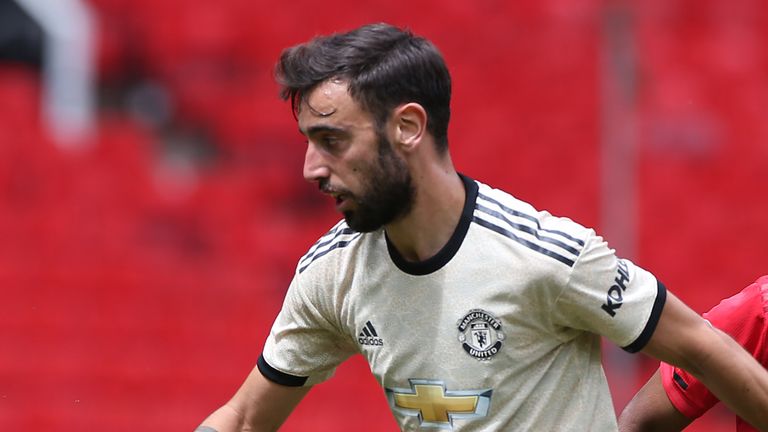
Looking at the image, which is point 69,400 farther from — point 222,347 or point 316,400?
point 316,400

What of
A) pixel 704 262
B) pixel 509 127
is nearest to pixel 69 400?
pixel 509 127

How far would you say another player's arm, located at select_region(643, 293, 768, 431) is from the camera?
2.46 metres

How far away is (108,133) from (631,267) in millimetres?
4609

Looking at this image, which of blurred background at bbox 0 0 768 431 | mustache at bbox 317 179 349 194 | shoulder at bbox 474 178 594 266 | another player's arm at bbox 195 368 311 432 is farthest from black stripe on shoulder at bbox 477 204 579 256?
blurred background at bbox 0 0 768 431

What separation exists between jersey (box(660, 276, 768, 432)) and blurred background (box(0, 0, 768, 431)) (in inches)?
137

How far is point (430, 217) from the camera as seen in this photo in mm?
2576

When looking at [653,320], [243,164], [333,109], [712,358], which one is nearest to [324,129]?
[333,109]

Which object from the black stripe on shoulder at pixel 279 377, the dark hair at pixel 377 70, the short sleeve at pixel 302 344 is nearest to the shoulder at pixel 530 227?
the dark hair at pixel 377 70

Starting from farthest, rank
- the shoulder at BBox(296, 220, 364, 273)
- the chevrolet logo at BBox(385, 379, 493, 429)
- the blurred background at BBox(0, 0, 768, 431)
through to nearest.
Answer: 1. the blurred background at BBox(0, 0, 768, 431)
2. the shoulder at BBox(296, 220, 364, 273)
3. the chevrolet logo at BBox(385, 379, 493, 429)

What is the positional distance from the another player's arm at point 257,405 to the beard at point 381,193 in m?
0.51

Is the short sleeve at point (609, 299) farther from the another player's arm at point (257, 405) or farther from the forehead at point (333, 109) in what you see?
the another player's arm at point (257, 405)

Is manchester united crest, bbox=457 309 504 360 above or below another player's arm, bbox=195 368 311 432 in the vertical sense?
above

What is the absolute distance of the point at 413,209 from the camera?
257 centimetres

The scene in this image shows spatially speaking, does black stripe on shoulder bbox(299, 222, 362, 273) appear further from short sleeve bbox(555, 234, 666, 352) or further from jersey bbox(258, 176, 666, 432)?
short sleeve bbox(555, 234, 666, 352)
